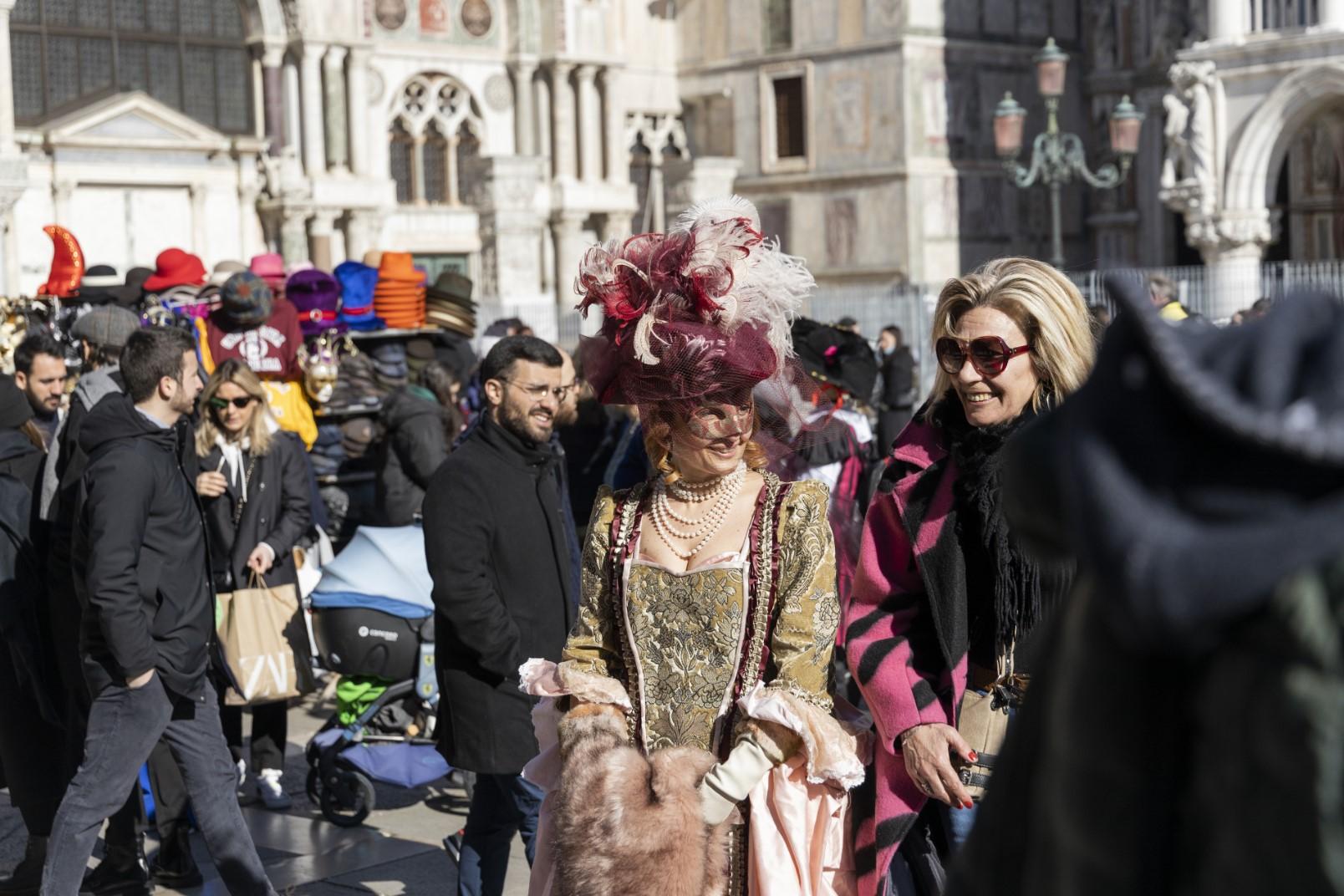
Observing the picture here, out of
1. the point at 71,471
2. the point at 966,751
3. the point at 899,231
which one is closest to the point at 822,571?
the point at 966,751

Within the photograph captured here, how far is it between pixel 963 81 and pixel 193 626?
82.4 feet

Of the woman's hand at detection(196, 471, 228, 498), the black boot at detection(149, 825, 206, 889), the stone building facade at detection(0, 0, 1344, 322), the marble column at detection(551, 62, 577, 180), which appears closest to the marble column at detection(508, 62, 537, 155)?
the stone building facade at detection(0, 0, 1344, 322)

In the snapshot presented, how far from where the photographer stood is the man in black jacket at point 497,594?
4379 mm

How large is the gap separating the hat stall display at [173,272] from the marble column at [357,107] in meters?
16.3

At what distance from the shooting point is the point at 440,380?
28.0ft

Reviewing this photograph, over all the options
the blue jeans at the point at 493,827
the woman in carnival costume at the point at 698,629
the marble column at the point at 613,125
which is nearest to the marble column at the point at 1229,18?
the marble column at the point at 613,125

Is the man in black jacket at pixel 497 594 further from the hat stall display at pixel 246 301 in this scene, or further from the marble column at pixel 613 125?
the marble column at pixel 613 125

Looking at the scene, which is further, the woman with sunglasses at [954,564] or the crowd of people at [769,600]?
the woman with sunglasses at [954,564]

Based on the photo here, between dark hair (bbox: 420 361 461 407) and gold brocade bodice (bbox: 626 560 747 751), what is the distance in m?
5.29

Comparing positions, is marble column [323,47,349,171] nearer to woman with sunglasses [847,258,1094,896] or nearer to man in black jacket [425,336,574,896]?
man in black jacket [425,336,574,896]

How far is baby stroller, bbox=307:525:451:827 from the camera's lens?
6340mm

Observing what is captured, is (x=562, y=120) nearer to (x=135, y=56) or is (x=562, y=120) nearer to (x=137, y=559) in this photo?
(x=135, y=56)

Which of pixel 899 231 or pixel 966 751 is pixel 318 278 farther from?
pixel 899 231

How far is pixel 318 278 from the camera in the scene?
1052cm
